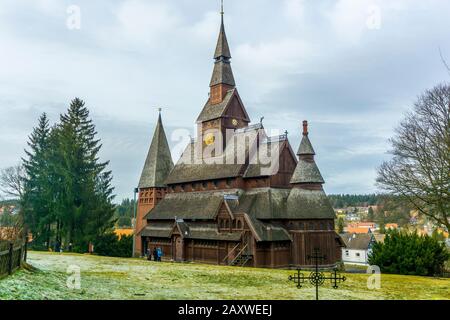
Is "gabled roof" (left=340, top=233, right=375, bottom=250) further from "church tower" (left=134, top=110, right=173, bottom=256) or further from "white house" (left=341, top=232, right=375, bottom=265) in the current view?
"church tower" (left=134, top=110, right=173, bottom=256)

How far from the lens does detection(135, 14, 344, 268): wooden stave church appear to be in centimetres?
3444

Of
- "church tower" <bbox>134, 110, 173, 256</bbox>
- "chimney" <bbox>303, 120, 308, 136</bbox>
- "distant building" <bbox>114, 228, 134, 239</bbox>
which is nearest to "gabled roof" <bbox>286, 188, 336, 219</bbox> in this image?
"chimney" <bbox>303, 120, 308, 136</bbox>

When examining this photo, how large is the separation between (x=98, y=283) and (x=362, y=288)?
40.1ft

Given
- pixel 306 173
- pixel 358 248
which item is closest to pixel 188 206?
pixel 306 173

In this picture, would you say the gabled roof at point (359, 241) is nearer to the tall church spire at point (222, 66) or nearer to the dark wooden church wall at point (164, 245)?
the tall church spire at point (222, 66)

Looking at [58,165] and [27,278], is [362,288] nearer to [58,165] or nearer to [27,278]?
[27,278]

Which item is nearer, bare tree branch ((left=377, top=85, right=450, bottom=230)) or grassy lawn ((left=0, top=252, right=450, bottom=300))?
grassy lawn ((left=0, top=252, right=450, bottom=300))

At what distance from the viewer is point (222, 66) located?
163ft

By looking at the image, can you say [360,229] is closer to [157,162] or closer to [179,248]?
[157,162]

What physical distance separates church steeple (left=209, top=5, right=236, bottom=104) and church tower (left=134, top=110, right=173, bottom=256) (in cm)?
1133

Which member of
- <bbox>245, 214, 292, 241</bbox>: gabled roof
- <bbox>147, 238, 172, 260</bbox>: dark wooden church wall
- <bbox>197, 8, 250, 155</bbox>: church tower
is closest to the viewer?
<bbox>245, 214, 292, 241</bbox>: gabled roof

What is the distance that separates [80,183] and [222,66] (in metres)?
23.2

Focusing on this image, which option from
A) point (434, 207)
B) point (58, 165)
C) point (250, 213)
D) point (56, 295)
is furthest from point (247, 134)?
point (56, 295)

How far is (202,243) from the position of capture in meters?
38.6
